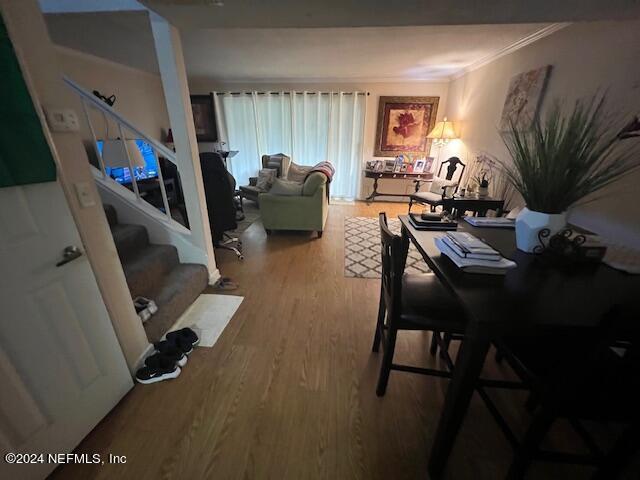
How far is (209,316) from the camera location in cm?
190

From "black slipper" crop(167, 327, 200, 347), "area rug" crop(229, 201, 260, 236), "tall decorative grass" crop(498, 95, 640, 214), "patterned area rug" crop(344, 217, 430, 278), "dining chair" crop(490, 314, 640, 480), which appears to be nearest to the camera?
"dining chair" crop(490, 314, 640, 480)

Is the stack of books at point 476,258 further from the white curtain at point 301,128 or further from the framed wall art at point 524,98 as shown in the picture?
the white curtain at point 301,128

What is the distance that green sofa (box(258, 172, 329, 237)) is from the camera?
3121 millimetres

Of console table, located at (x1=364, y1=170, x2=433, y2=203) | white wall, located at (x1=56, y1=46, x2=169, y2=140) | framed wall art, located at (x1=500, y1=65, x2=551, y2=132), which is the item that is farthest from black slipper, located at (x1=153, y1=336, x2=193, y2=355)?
console table, located at (x1=364, y1=170, x2=433, y2=203)

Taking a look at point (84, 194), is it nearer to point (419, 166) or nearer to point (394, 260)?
point (394, 260)

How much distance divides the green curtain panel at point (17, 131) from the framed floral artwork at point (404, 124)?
484 centimetres

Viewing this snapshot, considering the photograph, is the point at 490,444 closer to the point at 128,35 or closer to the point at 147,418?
the point at 147,418

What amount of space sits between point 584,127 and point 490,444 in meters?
1.41

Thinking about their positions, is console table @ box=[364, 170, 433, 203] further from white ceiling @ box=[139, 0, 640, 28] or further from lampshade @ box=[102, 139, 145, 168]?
lampshade @ box=[102, 139, 145, 168]

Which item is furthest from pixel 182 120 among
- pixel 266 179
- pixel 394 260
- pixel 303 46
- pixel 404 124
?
pixel 404 124

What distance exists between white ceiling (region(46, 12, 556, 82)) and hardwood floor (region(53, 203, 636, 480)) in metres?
2.51

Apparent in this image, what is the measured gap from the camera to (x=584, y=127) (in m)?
0.95

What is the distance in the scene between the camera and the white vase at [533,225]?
3.54 feet

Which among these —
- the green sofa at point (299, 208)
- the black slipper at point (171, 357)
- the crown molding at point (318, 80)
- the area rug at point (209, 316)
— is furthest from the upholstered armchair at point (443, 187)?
the black slipper at point (171, 357)
